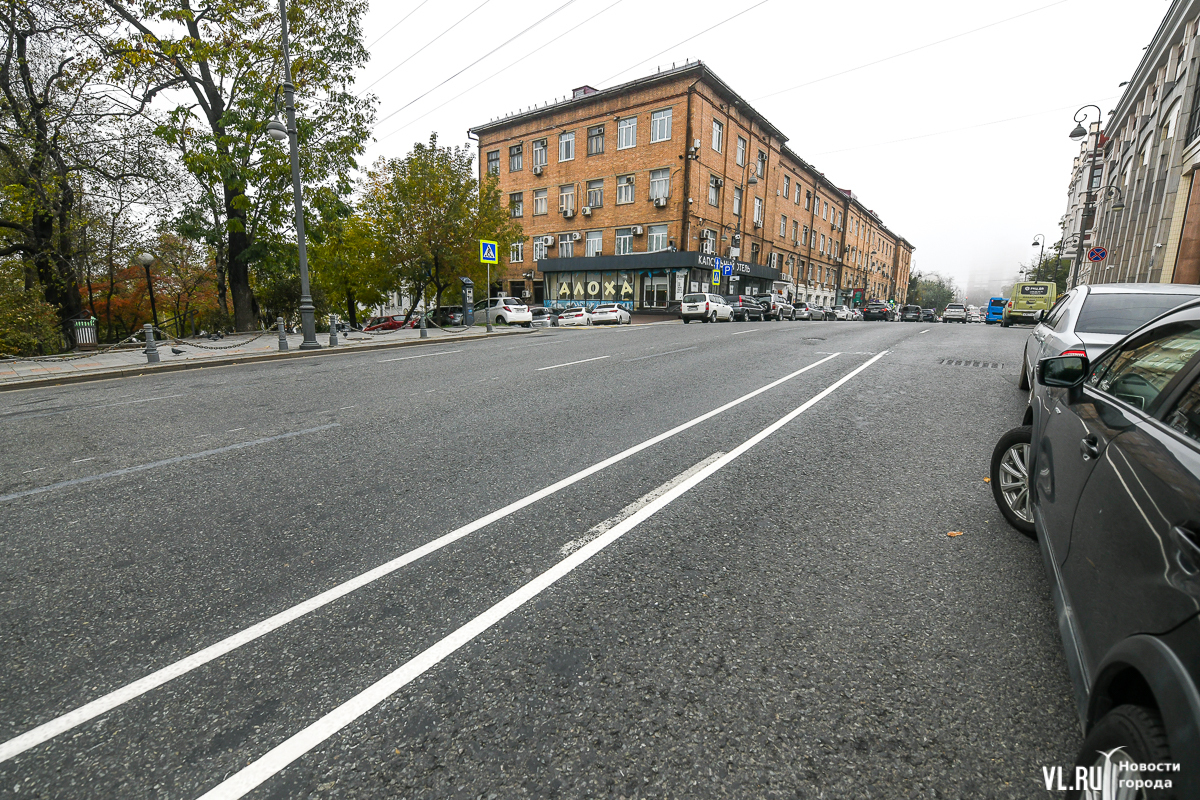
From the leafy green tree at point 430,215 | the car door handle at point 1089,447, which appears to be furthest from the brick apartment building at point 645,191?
the car door handle at point 1089,447

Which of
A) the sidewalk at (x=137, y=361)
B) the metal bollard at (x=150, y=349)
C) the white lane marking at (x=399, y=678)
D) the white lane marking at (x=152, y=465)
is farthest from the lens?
the metal bollard at (x=150, y=349)

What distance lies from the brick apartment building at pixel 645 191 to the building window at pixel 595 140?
0.07 meters

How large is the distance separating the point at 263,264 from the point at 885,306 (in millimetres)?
47234

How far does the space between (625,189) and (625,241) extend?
350 cm

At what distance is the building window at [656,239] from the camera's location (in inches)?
1407

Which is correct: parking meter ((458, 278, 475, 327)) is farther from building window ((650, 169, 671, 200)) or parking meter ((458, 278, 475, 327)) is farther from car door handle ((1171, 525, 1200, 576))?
car door handle ((1171, 525, 1200, 576))

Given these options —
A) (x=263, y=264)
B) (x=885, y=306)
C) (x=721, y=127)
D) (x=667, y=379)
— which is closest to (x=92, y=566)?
(x=667, y=379)

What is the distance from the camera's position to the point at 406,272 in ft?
94.7

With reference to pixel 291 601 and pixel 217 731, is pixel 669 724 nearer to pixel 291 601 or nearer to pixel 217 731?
pixel 217 731

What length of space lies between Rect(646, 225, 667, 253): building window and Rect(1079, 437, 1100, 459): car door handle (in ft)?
115

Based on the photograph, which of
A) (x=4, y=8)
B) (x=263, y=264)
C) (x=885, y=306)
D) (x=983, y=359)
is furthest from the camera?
(x=885, y=306)

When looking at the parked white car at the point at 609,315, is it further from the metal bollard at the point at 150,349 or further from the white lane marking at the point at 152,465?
the white lane marking at the point at 152,465

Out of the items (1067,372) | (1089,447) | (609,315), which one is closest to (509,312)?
(609,315)

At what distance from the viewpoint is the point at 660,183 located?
117ft
